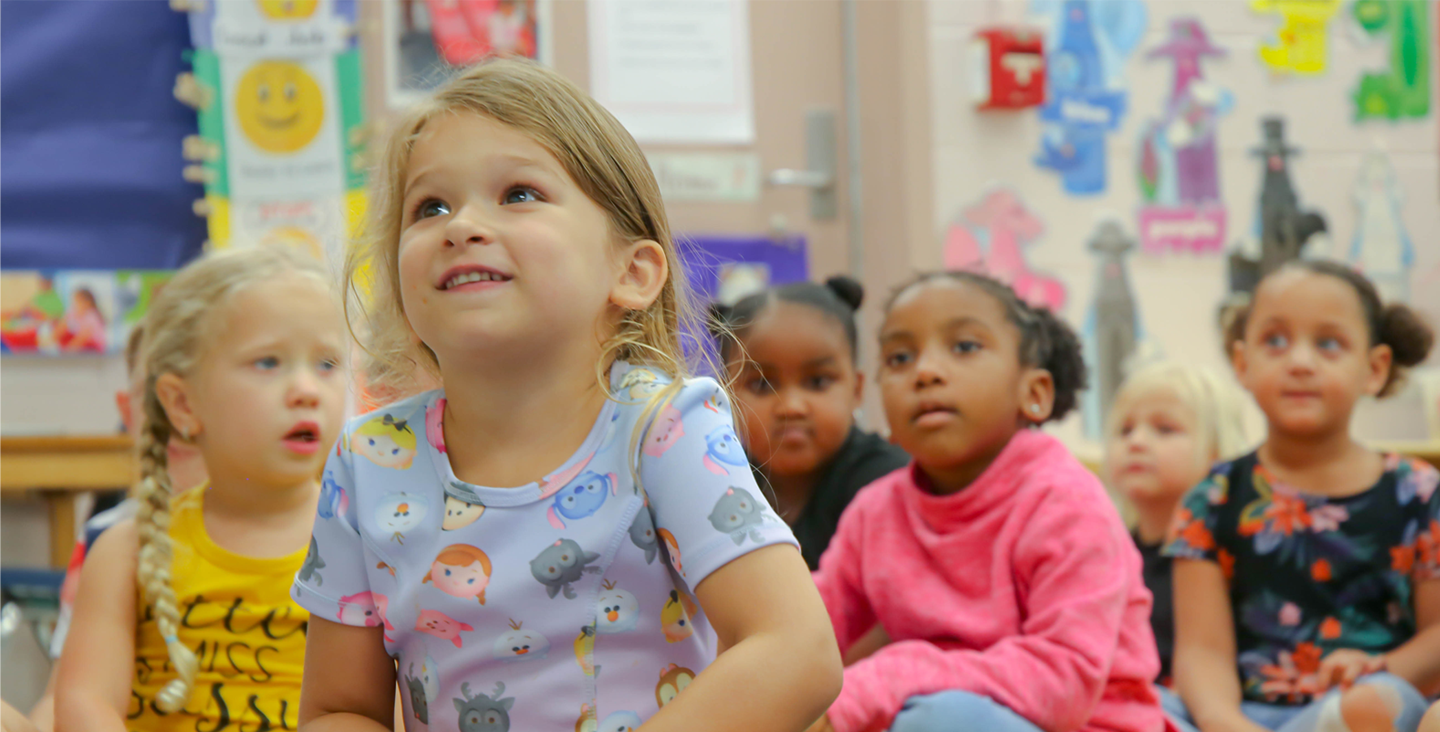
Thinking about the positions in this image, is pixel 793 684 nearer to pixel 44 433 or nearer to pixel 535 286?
pixel 535 286

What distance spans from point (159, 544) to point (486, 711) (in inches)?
22.9

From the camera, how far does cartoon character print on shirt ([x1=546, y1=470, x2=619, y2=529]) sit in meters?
0.80

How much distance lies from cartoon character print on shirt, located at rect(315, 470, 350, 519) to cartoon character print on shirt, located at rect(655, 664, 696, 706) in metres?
0.26

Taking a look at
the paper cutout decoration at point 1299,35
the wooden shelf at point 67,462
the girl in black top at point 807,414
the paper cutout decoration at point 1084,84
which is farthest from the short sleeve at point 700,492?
the paper cutout decoration at point 1299,35

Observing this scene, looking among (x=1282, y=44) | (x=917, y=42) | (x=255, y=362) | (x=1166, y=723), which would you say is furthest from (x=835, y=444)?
(x=1282, y=44)

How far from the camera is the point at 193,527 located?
4.17 ft

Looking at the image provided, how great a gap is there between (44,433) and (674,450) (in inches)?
88.4

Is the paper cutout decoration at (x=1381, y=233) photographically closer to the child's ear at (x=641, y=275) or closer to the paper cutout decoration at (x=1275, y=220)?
the paper cutout decoration at (x=1275, y=220)

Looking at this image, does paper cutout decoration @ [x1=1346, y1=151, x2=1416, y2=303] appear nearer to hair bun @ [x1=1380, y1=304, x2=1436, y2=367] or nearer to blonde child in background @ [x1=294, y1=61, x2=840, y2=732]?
hair bun @ [x1=1380, y1=304, x2=1436, y2=367]

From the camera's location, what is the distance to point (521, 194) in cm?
83

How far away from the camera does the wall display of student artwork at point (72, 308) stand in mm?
2615

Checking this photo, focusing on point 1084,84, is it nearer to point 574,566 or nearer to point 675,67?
point 675,67

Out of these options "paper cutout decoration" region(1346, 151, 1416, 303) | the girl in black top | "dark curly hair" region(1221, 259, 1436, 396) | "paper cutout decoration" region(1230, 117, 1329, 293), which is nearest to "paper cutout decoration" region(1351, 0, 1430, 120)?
"paper cutout decoration" region(1346, 151, 1416, 303)

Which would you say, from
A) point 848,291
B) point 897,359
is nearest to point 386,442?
point 897,359
